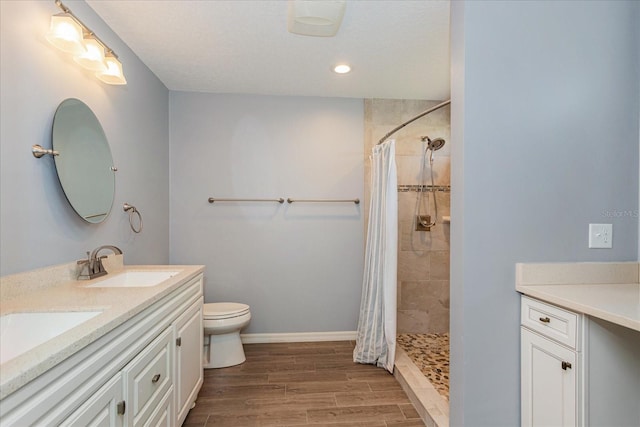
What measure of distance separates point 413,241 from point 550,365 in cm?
196

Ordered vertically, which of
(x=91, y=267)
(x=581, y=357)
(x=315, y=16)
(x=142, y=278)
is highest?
(x=315, y=16)

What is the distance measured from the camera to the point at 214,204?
10.2 feet

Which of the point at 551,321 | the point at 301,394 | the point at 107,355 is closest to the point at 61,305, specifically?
the point at 107,355

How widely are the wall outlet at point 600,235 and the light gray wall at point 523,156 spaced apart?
0.03m

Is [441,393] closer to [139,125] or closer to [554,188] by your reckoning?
[554,188]

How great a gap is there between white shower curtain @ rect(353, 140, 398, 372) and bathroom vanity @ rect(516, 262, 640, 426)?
117 cm

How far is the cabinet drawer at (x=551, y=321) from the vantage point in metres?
1.20

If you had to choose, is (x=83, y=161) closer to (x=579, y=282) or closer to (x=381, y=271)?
(x=381, y=271)

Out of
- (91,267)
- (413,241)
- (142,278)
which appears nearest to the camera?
(91,267)

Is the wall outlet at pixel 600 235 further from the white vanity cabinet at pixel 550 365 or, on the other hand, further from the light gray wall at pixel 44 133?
the light gray wall at pixel 44 133

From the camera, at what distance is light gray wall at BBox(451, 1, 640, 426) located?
1424 mm

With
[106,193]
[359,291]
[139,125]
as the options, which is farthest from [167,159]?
[359,291]

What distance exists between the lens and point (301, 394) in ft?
7.34

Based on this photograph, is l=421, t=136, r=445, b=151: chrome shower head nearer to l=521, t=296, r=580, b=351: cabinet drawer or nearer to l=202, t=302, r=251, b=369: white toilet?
l=521, t=296, r=580, b=351: cabinet drawer
